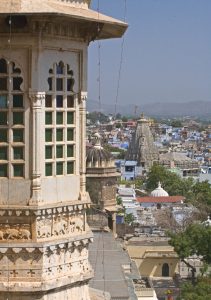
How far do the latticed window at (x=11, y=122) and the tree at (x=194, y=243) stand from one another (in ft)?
92.9

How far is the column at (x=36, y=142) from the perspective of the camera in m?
6.82

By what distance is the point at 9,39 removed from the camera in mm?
6848

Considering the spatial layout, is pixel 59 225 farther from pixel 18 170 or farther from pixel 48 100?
pixel 48 100

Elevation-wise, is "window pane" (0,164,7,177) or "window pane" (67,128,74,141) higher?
"window pane" (67,128,74,141)

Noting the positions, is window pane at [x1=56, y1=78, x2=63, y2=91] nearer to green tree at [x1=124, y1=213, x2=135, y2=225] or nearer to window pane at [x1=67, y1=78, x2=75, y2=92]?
window pane at [x1=67, y1=78, x2=75, y2=92]

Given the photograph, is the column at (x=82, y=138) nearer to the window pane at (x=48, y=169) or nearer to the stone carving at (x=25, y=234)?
the window pane at (x=48, y=169)

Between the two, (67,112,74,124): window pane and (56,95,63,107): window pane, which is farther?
(67,112,74,124): window pane

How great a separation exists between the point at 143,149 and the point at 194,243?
54.9 m

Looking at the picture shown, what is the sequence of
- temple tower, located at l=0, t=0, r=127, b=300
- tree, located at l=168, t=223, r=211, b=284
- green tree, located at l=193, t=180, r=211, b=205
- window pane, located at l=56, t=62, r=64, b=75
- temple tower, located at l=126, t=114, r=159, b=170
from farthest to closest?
temple tower, located at l=126, t=114, r=159, b=170
green tree, located at l=193, t=180, r=211, b=205
tree, located at l=168, t=223, r=211, b=284
window pane, located at l=56, t=62, r=64, b=75
temple tower, located at l=0, t=0, r=127, b=300

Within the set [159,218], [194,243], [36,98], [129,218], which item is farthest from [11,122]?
[159,218]

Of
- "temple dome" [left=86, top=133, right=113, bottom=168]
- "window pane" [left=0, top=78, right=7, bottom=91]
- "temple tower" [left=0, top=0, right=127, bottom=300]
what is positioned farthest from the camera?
"temple dome" [left=86, top=133, right=113, bottom=168]

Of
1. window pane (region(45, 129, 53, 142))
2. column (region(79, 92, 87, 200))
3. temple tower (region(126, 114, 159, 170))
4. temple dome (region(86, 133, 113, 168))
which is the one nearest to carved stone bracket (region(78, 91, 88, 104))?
column (region(79, 92, 87, 200))

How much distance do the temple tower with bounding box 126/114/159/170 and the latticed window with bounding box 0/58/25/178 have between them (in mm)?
80398

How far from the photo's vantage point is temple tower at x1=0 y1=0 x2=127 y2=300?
22.3 ft
